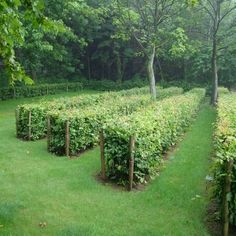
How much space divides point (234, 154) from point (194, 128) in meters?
11.2

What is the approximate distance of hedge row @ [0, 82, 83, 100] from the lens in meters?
29.0

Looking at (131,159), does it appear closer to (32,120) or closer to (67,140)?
(67,140)

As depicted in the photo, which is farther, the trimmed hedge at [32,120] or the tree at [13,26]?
the trimmed hedge at [32,120]

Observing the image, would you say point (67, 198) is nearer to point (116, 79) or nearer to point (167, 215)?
point (167, 215)

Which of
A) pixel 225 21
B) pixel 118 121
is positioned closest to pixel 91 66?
pixel 225 21

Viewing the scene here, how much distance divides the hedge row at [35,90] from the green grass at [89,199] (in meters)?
16.2

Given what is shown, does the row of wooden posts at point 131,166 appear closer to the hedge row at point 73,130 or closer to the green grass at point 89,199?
the hedge row at point 73,130

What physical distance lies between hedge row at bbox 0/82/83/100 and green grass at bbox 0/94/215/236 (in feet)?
53.1

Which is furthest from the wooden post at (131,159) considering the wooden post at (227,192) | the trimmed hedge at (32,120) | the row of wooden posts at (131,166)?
the trimmed hedge at (32,120)

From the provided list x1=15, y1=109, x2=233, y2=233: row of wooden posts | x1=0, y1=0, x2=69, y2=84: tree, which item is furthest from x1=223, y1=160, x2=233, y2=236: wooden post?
x1=0, y1=0, x2=69, y2=84: tree

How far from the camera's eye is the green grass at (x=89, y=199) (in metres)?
6.45

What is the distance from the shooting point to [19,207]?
726 cm

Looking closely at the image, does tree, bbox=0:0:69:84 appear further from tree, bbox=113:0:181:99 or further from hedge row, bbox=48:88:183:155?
tree, bbox=113:0:181:99

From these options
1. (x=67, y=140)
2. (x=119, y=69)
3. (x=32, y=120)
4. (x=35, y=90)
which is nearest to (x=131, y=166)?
(x=67, y=140)
